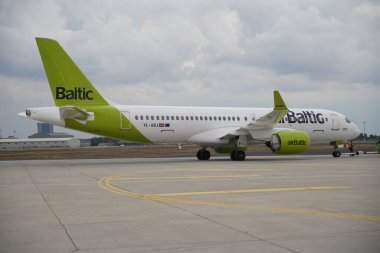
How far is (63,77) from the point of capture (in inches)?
931

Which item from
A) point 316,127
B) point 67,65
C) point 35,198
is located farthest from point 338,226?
point 316,127

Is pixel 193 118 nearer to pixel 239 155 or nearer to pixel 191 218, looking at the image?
pixel 239 155

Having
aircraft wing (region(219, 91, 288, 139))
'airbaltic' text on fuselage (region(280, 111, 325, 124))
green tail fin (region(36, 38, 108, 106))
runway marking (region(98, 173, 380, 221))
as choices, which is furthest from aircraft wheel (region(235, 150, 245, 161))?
runway marking (region(98, 173, 380, 221))

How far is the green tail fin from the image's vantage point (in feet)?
76.1

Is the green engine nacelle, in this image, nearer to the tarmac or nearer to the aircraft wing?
the aircraft wing

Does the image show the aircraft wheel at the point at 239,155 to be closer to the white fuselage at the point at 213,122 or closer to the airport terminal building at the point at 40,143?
the white fuselage at the point at 213,122

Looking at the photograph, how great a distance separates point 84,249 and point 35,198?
17.5 feet

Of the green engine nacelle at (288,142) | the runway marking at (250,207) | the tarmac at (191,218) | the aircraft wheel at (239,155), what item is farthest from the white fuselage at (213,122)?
the runway marking at (250,207)

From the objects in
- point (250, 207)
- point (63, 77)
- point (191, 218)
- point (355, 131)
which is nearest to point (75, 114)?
point (63, 77)

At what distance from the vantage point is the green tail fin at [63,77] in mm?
23188

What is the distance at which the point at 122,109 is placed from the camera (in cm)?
2556

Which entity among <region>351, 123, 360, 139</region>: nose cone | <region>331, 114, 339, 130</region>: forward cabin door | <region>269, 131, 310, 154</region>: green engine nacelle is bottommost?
<region>269, 131, 310, 154</region>: green engine nacelle

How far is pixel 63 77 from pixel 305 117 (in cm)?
1775

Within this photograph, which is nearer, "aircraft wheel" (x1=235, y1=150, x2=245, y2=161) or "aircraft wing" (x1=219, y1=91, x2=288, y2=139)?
"aircraft wing" (x1=219, y1=91, x2=288, y2=139)
